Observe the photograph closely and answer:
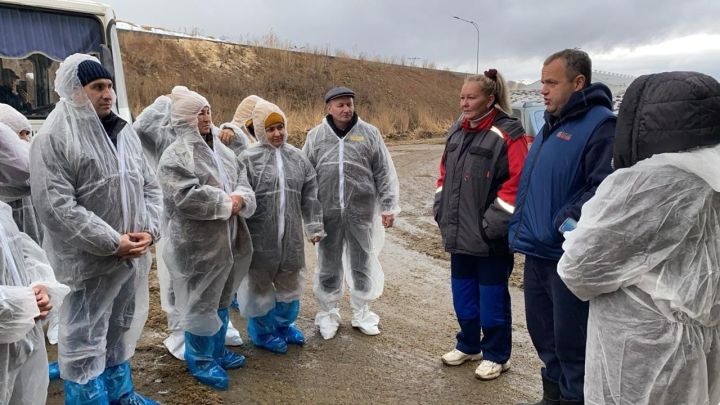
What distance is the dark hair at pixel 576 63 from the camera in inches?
105

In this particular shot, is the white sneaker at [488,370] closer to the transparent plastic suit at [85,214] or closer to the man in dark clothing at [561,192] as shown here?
the man in dark clothing at [561,192]

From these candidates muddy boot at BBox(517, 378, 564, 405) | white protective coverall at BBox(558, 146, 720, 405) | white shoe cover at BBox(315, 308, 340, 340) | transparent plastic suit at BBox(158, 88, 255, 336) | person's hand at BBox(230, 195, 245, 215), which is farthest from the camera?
white shoe cover at BBox(315, 308, 340, 340)

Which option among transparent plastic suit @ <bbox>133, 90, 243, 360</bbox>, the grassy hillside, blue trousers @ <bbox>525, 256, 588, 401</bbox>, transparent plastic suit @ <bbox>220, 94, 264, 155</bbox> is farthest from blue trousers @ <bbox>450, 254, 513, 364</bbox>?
the grassy hillside

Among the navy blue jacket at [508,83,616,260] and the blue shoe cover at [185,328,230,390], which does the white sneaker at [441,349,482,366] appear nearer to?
the navy blue jacket at [508,83,616,260]

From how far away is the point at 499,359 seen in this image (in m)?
3.54

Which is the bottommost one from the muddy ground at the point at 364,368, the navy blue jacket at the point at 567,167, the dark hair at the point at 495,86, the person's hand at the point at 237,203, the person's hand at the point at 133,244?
the muddy ground at the point at 364,368

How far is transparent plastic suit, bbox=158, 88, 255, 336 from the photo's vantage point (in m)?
3.12

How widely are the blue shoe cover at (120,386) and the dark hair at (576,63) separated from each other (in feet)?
9.09

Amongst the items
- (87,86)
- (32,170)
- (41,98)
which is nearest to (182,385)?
(32,170)

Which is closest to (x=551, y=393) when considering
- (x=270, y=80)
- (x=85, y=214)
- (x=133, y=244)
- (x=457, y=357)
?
(x=457, y=357)

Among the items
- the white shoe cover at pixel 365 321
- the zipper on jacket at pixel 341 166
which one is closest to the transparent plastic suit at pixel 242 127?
the zipper on jacket at pixel 341 166

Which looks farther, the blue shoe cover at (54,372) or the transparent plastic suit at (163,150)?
the transparent plastic suit at (163,150)

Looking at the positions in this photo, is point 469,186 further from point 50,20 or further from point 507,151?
point 50,20

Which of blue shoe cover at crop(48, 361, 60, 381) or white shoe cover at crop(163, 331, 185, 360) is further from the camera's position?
white shoe cover at crop(163, 331, 185, 360)
